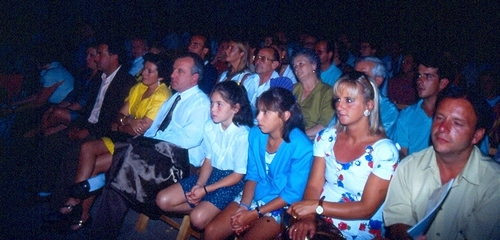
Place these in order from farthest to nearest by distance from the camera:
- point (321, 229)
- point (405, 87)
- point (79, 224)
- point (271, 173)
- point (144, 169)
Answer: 1. point (405, 87)
2. point (79, 224)
3. point (144, 169)
4. point (271, 173)
5. point (321, 229)

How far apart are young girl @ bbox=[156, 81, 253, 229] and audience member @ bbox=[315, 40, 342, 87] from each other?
2219 millimetres

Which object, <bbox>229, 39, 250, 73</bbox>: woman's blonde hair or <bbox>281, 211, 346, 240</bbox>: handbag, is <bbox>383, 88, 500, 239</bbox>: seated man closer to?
<bbox>281, 211, 346, 240</bbox>: handbag

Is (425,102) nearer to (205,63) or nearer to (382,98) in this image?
(382,98)

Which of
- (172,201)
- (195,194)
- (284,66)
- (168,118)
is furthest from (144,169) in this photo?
(284,66)

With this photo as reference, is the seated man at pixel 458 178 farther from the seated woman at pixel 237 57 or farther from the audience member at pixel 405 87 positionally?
the seated woman at pixel 237 57

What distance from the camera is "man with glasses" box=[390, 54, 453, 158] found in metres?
3.39

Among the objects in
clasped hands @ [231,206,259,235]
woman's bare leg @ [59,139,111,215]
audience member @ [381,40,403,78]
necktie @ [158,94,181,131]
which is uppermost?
audience member @ [381,40,403,78]

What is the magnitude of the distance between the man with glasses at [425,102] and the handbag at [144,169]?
87.9 inches

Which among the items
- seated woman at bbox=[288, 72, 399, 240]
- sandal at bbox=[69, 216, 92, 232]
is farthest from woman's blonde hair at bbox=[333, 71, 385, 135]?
sandal at bbox=[69, 216, 92, 232]

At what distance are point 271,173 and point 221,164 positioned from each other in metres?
0.63

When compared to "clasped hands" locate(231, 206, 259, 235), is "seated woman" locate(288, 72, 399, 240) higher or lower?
higher

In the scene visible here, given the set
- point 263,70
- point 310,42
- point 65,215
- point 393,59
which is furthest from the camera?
point 393,59

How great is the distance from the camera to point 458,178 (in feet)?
7.01

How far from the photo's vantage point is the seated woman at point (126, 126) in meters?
3.61
